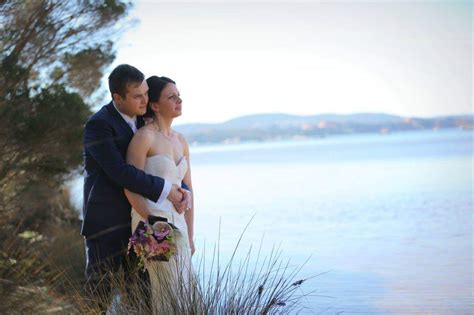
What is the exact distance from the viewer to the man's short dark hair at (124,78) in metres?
4.14

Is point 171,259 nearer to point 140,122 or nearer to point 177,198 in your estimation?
point 177,198

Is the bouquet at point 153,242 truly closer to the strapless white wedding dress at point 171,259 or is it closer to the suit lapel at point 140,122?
the strapless white wedding dress at point 171,259

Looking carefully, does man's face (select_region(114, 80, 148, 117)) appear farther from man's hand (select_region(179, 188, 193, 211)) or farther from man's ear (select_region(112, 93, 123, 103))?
man's hand (select_region(179, 188, 193, 211))

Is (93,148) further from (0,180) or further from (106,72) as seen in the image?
(106,72)

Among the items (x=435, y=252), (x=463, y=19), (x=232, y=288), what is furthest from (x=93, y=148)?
(x=463, y=19)

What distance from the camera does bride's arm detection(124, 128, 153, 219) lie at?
4176 mm

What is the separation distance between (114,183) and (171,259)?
0.51 metres

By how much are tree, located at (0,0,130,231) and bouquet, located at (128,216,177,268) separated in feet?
9.71

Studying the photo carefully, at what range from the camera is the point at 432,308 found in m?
6.52

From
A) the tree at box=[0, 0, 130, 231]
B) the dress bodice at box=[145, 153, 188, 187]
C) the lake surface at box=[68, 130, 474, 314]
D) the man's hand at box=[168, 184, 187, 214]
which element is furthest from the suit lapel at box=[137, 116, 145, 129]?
the tree at box=[0, 0, 130, 231]

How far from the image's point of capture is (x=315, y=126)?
4126 inches

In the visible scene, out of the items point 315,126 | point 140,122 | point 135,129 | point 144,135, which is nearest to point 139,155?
point 144,135

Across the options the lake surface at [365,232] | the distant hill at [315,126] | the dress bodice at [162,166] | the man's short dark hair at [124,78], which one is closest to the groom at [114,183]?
the man's short dark hair at [124,78]

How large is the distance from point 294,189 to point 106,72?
9.81 m
